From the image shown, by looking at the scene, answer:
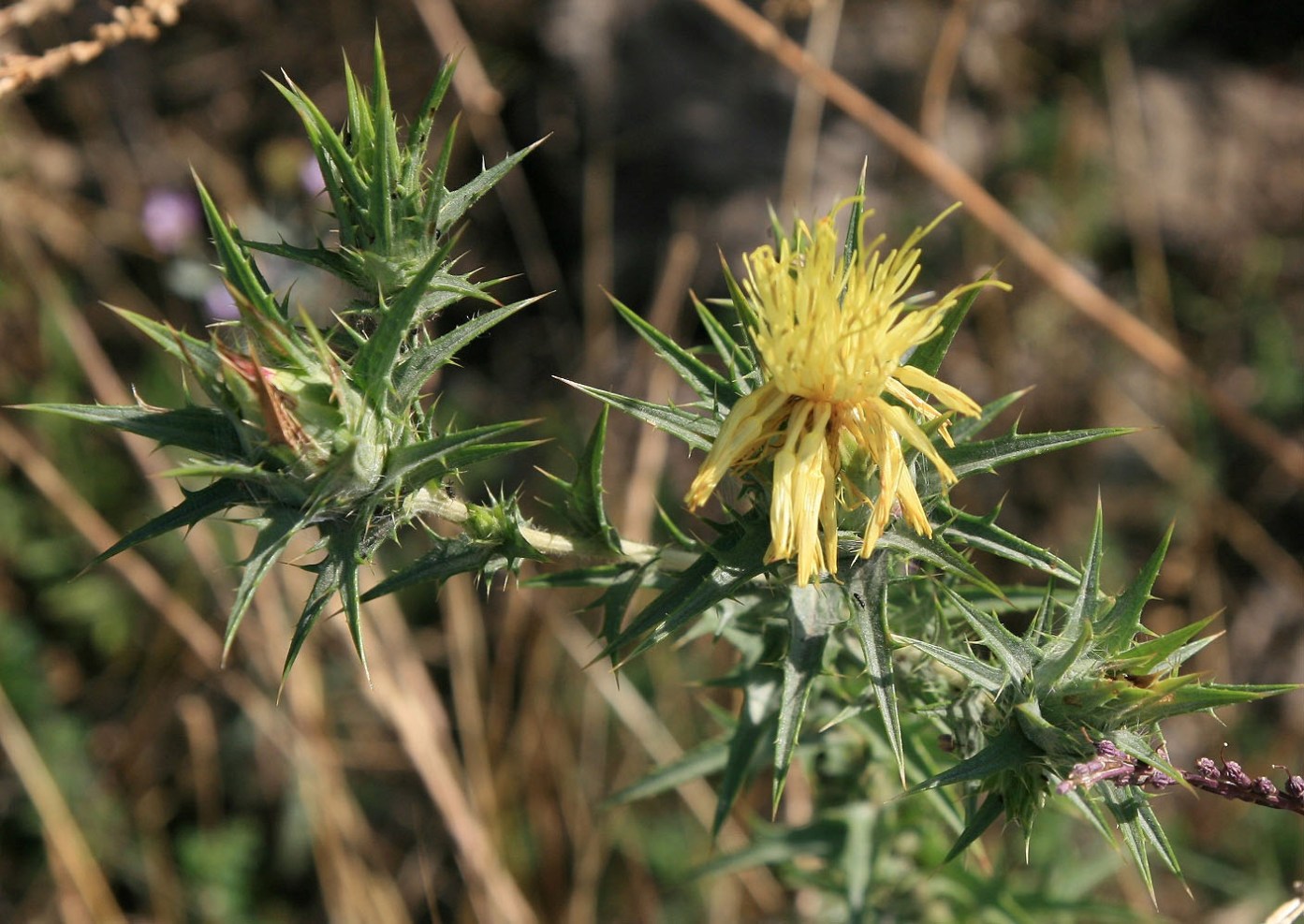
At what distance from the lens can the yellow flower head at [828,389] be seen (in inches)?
57.4

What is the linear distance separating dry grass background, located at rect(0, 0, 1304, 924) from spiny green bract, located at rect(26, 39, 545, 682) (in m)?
2.12

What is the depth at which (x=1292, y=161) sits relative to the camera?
15.0 feet

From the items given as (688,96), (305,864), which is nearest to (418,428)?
(305,864)

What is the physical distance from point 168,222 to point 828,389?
13.0 ft

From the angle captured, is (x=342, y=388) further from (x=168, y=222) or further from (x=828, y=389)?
(x=168, y=222)

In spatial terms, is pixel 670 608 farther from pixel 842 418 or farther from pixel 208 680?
pixel 208 680

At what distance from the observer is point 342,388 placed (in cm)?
152

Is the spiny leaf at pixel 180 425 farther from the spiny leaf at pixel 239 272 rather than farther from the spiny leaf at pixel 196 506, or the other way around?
the spiny leaf at pixel 239 272

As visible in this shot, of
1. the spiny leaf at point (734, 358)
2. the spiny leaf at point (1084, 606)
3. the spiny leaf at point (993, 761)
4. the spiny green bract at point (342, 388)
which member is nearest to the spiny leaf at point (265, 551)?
the spiny green bract at point (342, 388)

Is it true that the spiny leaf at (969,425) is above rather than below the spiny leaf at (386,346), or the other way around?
below

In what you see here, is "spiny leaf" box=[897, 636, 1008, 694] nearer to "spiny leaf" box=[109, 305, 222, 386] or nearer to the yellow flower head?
the yellow flower head

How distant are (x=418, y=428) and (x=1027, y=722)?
109 cm

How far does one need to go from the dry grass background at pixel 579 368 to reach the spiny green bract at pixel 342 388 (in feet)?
6.95

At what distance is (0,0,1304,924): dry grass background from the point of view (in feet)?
12.7
